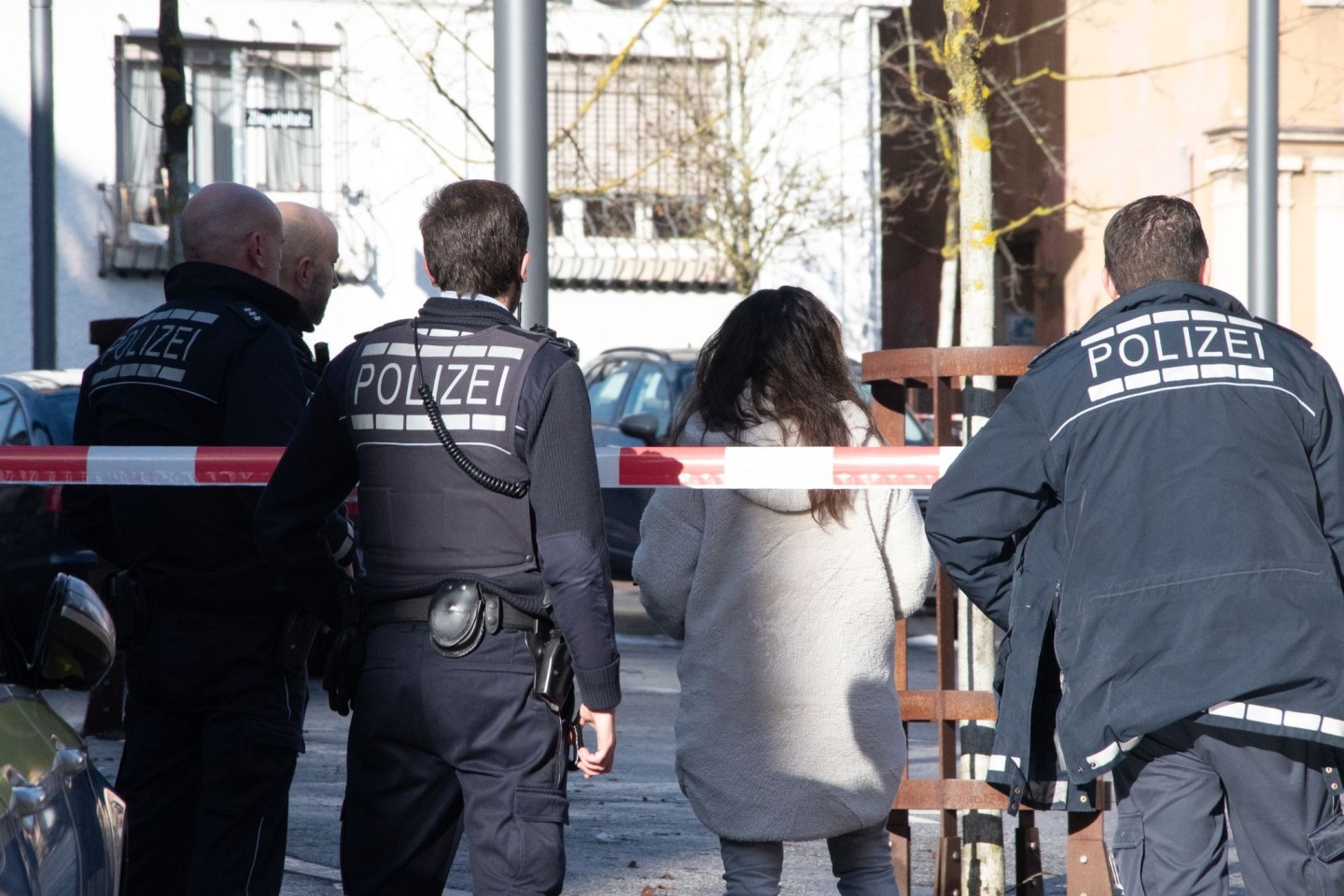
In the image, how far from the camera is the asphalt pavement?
5.48m

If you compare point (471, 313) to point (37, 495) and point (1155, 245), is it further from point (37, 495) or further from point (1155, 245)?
point (37, 495)

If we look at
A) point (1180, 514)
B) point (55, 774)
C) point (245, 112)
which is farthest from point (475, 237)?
point (245, 112)

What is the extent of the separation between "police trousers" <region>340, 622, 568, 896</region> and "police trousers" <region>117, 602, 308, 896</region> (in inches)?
21.1

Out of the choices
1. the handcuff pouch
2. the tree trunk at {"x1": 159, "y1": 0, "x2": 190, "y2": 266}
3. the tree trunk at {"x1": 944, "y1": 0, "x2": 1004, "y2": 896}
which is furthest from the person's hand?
the tree trunk at {"x1": 159, "y1": 0, "x2": 190, "y2": 266}

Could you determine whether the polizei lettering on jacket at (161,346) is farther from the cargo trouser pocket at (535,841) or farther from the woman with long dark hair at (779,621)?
the cargo trouser pocket at (535,841)

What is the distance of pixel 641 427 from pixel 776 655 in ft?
23.7

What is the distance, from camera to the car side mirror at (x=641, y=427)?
35.9ft

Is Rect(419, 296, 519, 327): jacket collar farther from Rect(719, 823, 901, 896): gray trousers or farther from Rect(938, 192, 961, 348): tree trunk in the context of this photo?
Rect(938, 192, 961, 348): tree trunk

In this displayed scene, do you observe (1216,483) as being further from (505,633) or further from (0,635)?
(0,635)

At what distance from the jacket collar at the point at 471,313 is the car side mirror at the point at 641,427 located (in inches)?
293

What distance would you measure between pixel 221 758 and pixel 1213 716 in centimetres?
217

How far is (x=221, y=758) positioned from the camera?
12.8 feet

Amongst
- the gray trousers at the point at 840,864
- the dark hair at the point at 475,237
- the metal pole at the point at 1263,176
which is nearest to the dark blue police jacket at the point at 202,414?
the dark hair at the point at 475,237

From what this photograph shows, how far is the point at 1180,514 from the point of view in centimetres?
320
